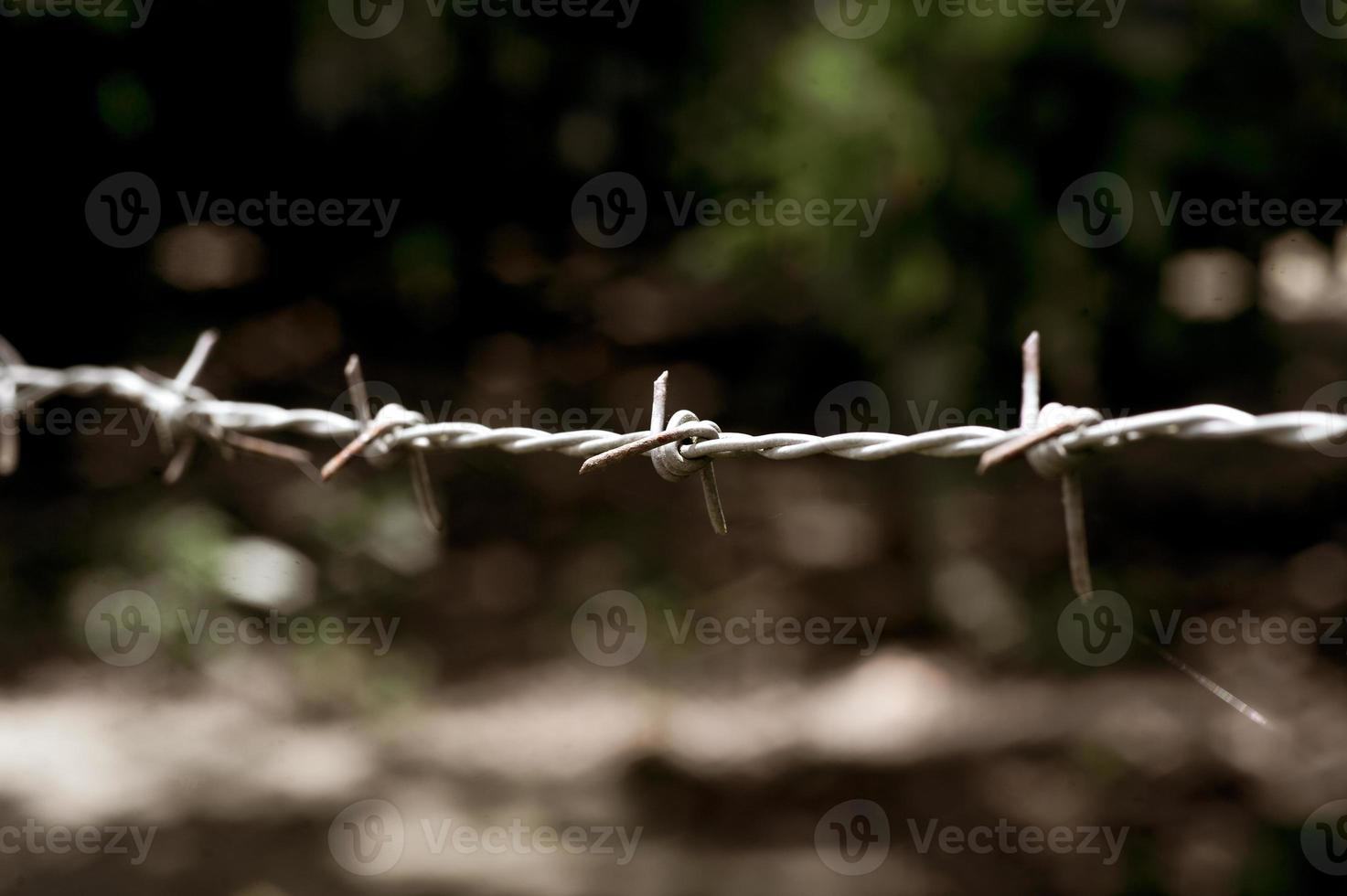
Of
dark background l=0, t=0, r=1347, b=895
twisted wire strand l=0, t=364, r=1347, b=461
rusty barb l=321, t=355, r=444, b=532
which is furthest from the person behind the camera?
dark background l=0, t=0, r=1347, b=895

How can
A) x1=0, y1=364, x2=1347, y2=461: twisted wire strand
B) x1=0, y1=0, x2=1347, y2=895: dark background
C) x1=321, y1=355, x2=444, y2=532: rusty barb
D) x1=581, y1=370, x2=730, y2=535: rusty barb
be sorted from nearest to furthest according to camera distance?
x1=0, y1=364, x2=1347, y2=461: twisted wire strand < x1=581, y1=370, x2=730, y2=535: rusty barb < x1=321, y1=355, x2=444, y2=532: rusty barb < x1=0, y1=0, x2=1347, y2=895: dark background

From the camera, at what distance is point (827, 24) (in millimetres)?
2732

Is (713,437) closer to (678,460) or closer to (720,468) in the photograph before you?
(678,460)

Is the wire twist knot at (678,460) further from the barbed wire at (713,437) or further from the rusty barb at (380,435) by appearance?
the rusty barb at (380,435)

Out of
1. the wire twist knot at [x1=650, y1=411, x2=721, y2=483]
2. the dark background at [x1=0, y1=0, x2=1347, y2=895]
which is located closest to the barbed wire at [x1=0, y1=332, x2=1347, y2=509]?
the wire twist knot at [x1=650, y1=411, x2=721, y2=483]

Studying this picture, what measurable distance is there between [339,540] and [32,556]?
1165 mm

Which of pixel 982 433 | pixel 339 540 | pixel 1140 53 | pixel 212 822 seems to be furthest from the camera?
pixel 339 540

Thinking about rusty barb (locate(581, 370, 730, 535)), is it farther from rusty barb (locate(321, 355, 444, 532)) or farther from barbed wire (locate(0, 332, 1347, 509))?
rusty barb (locate(321, 355, 444, 532))

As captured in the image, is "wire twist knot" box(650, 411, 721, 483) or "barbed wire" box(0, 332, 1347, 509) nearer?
"barbed wire" box(0, 332, 1347, 509)

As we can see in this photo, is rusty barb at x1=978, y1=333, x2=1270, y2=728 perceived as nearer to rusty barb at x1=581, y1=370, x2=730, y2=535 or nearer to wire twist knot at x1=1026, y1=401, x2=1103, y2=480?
wire twist knot at x1=1026, y1=401, x2=1103, y2=480

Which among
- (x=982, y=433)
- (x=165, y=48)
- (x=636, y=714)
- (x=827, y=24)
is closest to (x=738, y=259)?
(x=827, y=24)

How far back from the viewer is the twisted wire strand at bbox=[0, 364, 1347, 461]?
0.80 m

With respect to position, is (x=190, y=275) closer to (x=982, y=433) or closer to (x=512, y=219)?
→ (x=512, y=219)

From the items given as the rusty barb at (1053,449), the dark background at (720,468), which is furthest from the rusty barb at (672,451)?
the dark background at (720,468)
